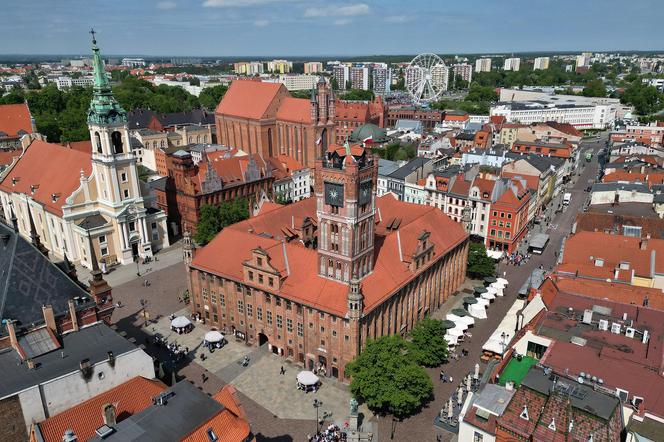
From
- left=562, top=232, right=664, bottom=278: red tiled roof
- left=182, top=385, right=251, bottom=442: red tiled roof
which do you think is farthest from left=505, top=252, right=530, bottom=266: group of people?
left=182, top=385, right=251, bottom=442: red tiled roof

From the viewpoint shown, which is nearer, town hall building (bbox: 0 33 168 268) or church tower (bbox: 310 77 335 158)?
town hall building (bbox: 0 33 168 268)

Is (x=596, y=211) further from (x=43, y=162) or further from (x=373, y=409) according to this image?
(x=43, y=162)

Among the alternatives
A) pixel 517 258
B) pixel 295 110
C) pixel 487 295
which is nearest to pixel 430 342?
pixel 487 295

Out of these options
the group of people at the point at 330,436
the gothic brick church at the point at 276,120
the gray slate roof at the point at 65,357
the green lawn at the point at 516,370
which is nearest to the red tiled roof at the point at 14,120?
the gothic brick church at the point at 276,120

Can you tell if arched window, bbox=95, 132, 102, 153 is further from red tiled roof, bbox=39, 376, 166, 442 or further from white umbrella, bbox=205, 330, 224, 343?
red tiled roof, bbox=39, 376, 166, 442

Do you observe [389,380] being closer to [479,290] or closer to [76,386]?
[76,386]

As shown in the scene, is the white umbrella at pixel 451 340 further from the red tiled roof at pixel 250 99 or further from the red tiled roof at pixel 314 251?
the red tiled roof at pixel 250 99
